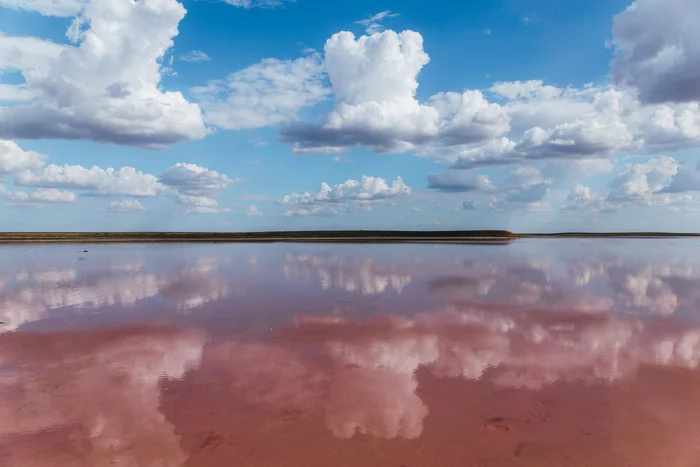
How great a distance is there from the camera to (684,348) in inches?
499

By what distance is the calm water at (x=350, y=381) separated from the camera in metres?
7.18

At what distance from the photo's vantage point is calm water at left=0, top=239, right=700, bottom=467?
718 cm

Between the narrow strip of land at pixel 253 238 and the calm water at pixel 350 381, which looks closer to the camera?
the calm water at pixel 350 381

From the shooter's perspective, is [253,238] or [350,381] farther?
[253,238]

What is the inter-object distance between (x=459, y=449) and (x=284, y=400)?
385 centimetres

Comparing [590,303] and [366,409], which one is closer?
[366,409]

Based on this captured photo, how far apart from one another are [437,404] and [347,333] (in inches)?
234

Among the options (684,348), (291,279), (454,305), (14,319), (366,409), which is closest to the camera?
(366,409)

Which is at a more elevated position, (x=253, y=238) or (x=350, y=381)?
(x=253, y=238)

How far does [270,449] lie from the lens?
282 inches

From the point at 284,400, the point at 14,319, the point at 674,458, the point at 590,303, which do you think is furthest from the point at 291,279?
the point at 674,458

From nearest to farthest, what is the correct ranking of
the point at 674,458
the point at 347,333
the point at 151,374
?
the point at 674,458 → the point at 151,374 → the point at 347,333

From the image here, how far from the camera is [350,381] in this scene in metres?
10.2

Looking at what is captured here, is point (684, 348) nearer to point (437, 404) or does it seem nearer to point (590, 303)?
point (590, 303)
